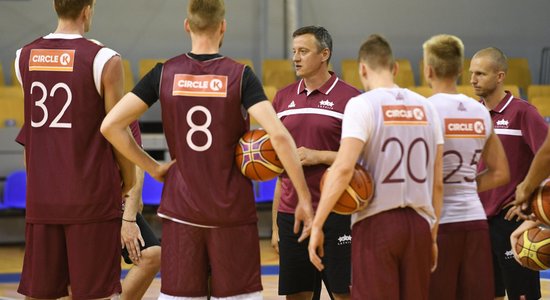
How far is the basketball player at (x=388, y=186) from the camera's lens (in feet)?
14.3

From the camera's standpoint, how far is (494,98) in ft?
20.3

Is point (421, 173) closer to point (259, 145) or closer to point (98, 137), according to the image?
point (259, 145)

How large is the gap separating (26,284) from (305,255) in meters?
1.87

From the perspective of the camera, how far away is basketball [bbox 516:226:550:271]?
5379mm

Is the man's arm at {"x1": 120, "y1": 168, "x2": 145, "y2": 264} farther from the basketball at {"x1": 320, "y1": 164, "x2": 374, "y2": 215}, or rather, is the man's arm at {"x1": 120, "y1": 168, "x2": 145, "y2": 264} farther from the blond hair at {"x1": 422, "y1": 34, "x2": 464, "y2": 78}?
the blond hair at {"x1": 422, "y1": 34, "x2": 464, "y2": 78}

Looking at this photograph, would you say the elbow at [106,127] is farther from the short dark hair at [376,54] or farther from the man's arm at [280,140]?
the short dark hair at [376,54]

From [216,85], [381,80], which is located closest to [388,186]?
[381,80]

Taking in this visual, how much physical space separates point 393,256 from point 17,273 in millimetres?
5874

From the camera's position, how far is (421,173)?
448 centimetres

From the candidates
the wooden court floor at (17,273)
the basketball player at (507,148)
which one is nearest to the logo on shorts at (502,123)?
the basketball player at (507,148)

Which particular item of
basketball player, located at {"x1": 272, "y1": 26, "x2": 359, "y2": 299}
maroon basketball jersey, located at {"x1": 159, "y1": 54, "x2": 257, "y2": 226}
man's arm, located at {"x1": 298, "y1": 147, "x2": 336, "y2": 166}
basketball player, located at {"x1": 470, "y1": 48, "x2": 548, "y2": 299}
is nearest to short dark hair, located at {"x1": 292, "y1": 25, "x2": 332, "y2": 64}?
basketball player, located at {"x1": 272, "y1": 26, "x2": 359, "y2": 299}

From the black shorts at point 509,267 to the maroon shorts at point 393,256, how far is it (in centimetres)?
182

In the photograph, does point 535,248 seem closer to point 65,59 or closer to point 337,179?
point 337,179

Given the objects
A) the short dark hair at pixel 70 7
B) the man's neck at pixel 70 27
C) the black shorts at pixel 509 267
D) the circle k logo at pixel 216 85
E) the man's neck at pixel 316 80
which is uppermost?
the short dark hair at pixel 70 7
